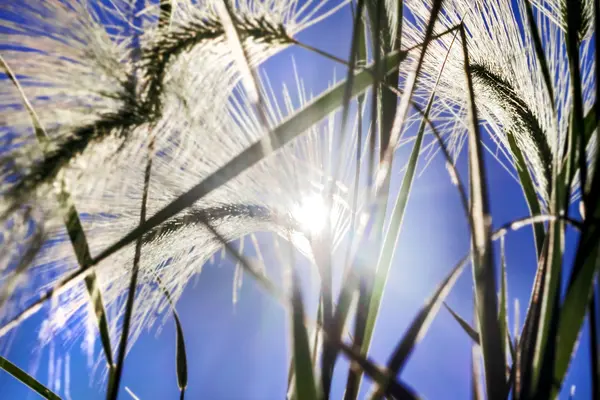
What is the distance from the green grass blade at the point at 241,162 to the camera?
1.36 ft

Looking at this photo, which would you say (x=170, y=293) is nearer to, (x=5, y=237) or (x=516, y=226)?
(x=5, y=237)

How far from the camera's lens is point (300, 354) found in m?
0.33

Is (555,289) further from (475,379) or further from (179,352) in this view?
(179,352)

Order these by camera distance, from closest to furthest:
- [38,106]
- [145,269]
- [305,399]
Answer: [305,399] < [38,106] < [145,269]

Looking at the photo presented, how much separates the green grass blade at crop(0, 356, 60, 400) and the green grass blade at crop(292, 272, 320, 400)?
1.39 ft

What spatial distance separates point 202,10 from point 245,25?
0.18 feet

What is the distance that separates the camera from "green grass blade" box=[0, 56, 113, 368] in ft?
1.42

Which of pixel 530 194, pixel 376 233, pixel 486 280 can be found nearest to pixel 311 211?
pixel 376 233

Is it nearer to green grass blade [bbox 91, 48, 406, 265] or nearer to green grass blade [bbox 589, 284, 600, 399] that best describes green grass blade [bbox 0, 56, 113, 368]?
green grass blade [bbox 91, 48, 406, 265]

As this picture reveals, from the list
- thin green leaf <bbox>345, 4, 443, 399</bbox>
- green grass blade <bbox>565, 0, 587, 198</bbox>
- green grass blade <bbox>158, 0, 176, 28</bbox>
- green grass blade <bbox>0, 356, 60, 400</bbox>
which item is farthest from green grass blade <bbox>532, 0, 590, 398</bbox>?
green grass blade <bbox>0, 356, 60, 400</bbox>

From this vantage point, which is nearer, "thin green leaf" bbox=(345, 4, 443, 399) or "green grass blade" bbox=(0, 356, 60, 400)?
"thin green leaf" bbox=(345, 4, 443, 399)

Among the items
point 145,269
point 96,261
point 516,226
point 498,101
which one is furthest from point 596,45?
point 145,269

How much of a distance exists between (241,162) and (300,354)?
173 millimetres

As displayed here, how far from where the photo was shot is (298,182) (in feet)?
1.58
